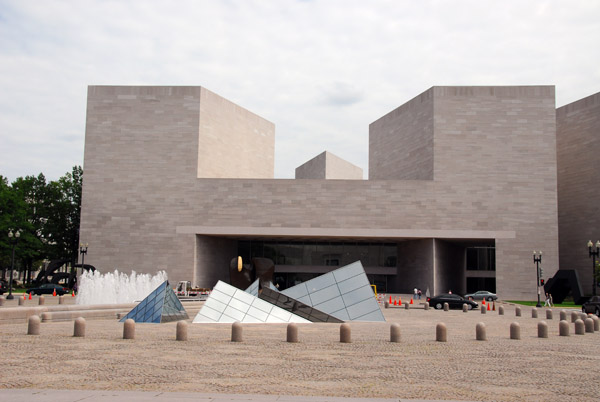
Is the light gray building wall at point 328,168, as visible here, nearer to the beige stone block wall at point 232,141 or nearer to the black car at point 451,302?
the beige stone block wall at point 232,141

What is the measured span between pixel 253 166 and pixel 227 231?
13.3 meters

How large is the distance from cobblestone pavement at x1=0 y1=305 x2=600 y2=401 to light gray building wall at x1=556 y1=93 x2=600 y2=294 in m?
41.5

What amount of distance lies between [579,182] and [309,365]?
53.5m

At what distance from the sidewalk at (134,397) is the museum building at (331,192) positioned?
46.7m

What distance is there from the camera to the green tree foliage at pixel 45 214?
66.3 metres

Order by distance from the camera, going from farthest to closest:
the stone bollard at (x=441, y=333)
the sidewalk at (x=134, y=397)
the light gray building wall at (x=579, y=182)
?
the light gray building wall at (x=579, y=182) < the stone bollard at (x=441, y=333) < the sidewalk at (x=134, y=397)

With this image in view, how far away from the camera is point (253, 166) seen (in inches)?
2685

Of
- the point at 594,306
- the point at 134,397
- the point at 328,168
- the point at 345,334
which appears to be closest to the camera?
the point at 134,397

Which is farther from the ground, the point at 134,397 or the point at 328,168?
the point at 328,168

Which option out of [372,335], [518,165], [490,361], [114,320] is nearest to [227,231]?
[518,165]

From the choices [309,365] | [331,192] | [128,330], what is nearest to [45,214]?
[331,192]

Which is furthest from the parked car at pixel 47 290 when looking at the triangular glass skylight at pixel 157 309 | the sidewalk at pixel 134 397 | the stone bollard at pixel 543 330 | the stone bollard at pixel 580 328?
the sidewalk at pixel 134 397

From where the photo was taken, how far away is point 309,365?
12.9 m

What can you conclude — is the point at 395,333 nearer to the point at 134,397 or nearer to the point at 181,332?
the point at 181,332
